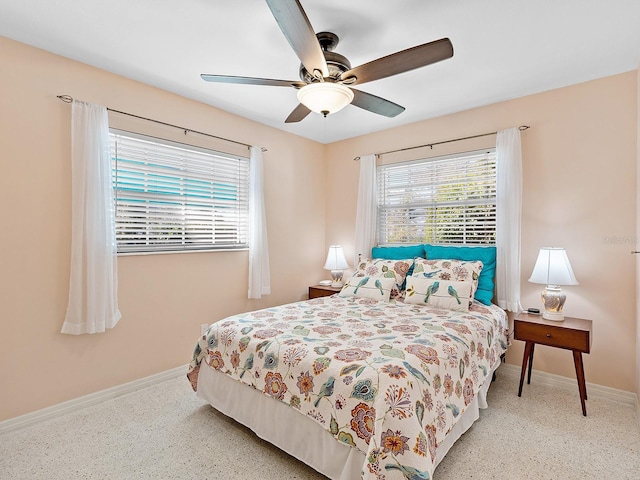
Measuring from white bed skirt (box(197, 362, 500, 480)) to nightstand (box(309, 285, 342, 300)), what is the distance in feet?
5.62

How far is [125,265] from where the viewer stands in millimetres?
2705

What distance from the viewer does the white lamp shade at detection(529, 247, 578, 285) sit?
2500 mm

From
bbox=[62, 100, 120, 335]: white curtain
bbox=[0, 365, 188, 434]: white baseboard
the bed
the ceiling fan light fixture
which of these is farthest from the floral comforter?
the ceiling fan light fixture

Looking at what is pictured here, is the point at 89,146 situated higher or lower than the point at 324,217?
higher

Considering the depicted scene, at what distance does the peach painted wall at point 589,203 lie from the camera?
101 inches

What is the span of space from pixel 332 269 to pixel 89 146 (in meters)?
2.65

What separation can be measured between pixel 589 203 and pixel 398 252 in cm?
166

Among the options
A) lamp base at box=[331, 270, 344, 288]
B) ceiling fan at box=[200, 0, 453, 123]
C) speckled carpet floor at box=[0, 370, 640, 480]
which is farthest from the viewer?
lamp base at box=[331, 270, 344, 288]

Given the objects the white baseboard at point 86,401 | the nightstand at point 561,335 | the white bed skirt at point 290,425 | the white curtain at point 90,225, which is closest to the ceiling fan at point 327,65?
the white curtain at point 90,225

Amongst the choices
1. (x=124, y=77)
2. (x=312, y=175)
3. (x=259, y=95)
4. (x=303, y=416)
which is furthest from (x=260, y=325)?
(x=312, y=175)

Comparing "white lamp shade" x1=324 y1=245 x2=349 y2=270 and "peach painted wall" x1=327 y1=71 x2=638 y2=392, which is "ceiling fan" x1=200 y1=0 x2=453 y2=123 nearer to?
"peach painted wall" x1=327 y1=71 x2=638 y2=392

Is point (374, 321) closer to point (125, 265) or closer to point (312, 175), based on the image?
point (125, 265)

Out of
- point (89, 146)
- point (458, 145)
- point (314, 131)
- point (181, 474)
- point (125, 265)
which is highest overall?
point (314, 131)

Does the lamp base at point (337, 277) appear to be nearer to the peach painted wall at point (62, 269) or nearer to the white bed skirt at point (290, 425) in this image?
the peach painted wall at point (62, 269)
